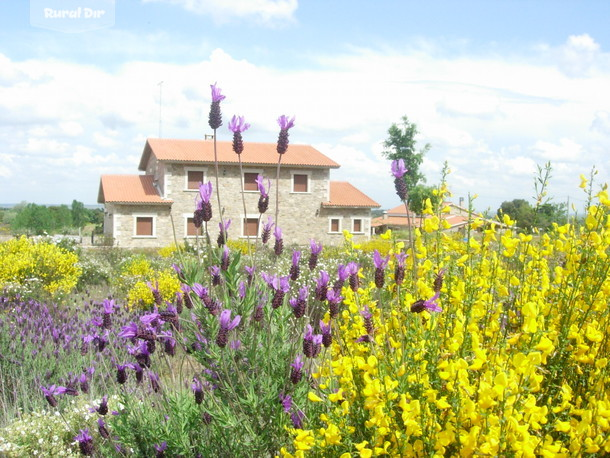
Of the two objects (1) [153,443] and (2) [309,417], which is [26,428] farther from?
(2) [309,417]

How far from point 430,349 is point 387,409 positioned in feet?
1.14

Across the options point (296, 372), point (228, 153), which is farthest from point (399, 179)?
point (228, 153)

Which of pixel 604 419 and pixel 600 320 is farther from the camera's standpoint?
pixel 600 320

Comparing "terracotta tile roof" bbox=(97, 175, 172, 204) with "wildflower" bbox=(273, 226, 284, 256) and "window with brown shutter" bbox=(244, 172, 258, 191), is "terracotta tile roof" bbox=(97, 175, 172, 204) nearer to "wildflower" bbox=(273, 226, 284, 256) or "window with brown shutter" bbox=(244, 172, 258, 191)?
"window with brown shutter" bbox=(244, 172, 258, 191)

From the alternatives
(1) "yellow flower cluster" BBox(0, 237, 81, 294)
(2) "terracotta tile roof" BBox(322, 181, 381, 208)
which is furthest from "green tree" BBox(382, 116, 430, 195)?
(1) "yellow flower cluster" BBox(0, 237, 81, 294)

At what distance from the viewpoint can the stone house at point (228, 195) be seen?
24.8m

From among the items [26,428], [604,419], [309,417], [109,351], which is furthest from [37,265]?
[604,419]

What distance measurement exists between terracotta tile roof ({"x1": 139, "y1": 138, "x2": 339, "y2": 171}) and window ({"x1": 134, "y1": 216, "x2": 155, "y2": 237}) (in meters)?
2.77

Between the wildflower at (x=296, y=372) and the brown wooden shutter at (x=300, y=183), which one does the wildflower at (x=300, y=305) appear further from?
the brown wooden shutter at (x=300, y=183)

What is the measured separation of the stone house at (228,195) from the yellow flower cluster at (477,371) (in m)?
20.9

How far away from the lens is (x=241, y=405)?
8.88 feet

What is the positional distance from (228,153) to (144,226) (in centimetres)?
514

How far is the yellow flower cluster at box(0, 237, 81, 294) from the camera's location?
26.7 feet

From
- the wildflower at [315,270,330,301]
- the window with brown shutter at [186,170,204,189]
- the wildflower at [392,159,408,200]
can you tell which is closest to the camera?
the wildflower at [315,270,330,301]
